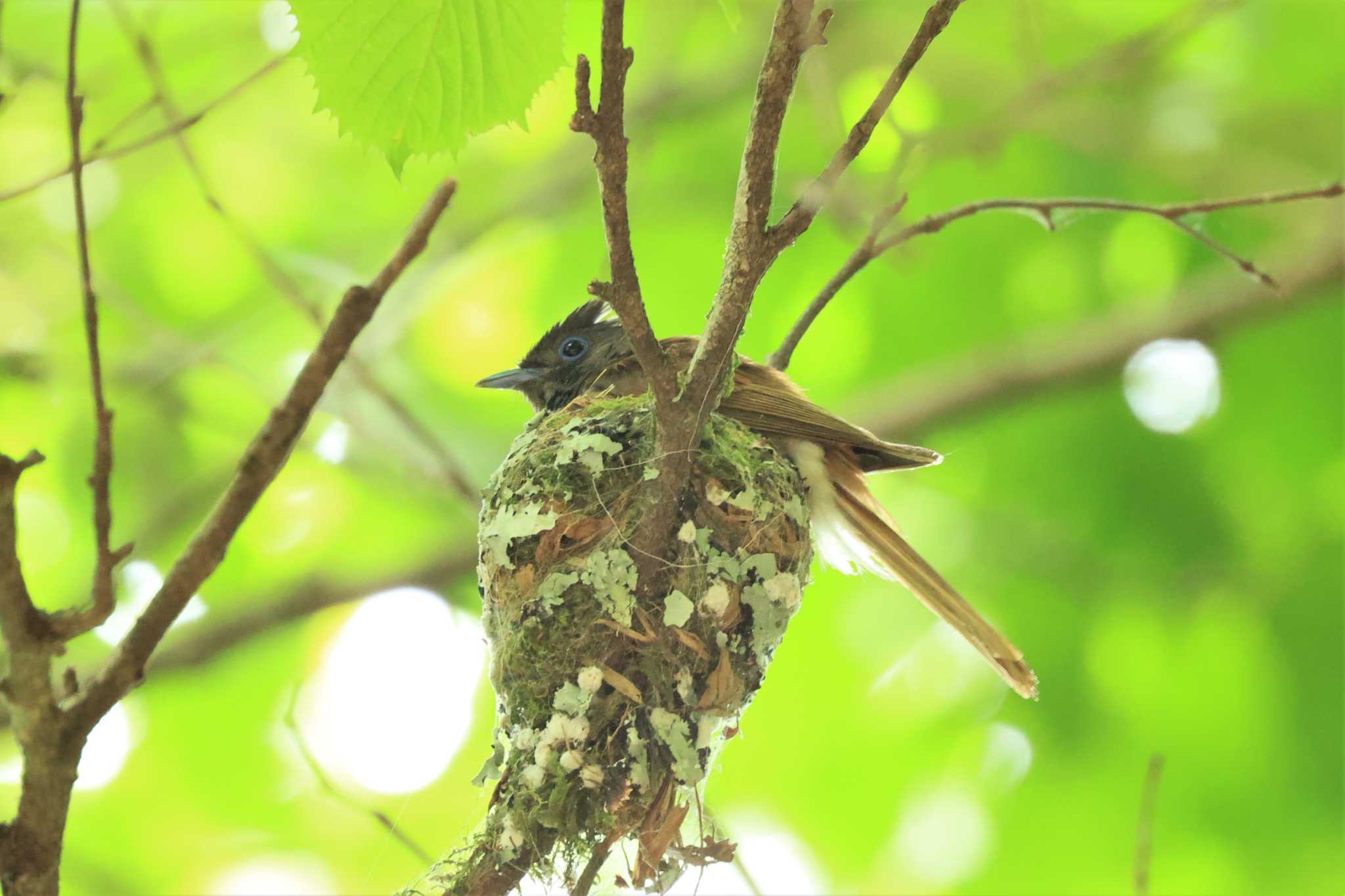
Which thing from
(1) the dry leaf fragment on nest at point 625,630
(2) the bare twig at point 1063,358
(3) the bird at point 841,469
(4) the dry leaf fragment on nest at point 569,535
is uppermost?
(2) the bare twig at point 1063,358

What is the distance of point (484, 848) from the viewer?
3.16m

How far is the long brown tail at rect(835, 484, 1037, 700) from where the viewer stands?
156 inches

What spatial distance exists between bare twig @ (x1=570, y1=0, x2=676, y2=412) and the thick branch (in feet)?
Answer: 1.11

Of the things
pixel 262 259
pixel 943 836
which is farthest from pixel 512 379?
pixel 943 836

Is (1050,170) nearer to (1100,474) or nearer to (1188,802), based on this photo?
(1100,474)

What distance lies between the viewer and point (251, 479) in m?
2.01

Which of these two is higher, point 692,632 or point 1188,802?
point 1188,802

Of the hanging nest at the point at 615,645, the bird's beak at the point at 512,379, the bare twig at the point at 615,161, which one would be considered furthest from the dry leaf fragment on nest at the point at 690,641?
the bird's beak at the point at 512,379

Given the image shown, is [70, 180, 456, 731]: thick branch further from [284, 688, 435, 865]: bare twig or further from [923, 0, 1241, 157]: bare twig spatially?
[923, 0, 1241, 157]: bare twig

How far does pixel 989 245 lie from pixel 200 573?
281 inches

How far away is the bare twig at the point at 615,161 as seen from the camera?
210cm

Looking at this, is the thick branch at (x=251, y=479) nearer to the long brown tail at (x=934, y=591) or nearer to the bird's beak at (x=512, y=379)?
the long brown tail at (x=934, y=591)

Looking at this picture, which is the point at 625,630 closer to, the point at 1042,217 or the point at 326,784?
the point at 326,784

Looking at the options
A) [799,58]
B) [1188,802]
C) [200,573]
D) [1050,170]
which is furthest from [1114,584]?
[200,573]
